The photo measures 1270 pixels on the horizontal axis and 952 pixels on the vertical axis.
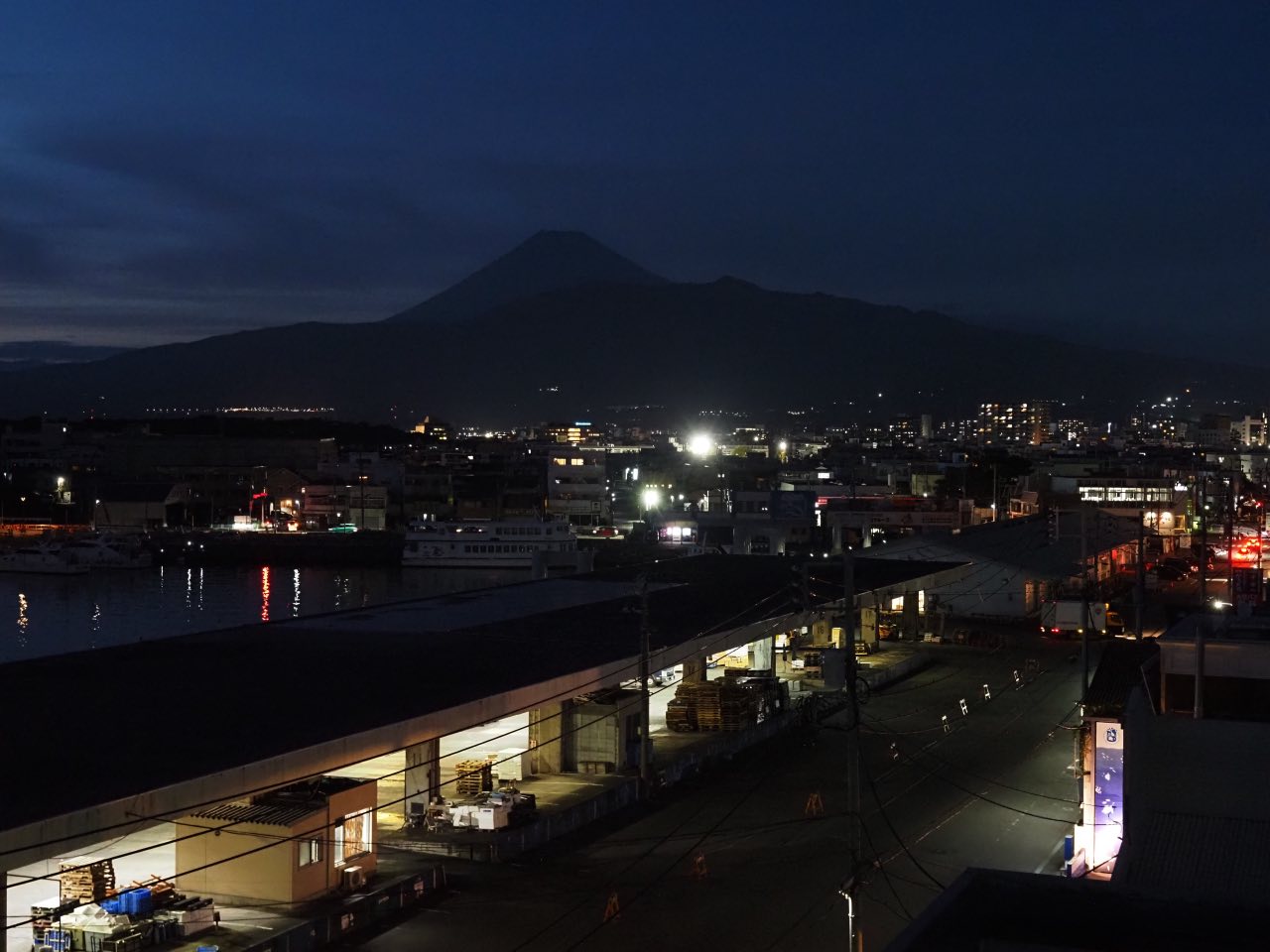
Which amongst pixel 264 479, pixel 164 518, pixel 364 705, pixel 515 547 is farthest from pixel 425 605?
pixel 264 479

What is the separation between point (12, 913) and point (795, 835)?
3431mm

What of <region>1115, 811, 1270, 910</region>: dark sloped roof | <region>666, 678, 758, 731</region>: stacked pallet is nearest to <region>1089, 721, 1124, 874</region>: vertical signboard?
<region>1115, 811, 1270, 910</region>: dark sloped roof

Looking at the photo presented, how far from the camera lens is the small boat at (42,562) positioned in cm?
2878

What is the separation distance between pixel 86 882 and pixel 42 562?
25774 millimetres

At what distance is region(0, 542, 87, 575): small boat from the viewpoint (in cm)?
2878

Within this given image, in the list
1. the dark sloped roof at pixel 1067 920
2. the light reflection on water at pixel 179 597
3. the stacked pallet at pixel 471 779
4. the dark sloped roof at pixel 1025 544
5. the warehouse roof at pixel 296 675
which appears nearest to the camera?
the dark sloped roof at pixel 1067 920

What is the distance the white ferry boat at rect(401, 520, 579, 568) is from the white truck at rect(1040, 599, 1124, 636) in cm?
1511

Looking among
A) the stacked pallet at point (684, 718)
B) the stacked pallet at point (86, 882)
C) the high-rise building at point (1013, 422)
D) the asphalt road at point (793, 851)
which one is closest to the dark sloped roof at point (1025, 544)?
the asphalt road at point (793, 851)

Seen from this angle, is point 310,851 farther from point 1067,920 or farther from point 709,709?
point 709,709

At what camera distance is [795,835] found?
6.80 meters

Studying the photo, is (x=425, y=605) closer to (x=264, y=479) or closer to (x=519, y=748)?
(x=519, y=748)

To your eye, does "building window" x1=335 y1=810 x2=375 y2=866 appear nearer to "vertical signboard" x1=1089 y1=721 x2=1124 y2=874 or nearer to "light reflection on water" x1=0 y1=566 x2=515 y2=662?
"vertical signboard" x1=1089 y1=721 x2=1124 y2=874

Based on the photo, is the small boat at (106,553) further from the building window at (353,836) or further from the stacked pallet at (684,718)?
the building window at (353,836)

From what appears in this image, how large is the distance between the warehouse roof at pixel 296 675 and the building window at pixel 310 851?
38cm
